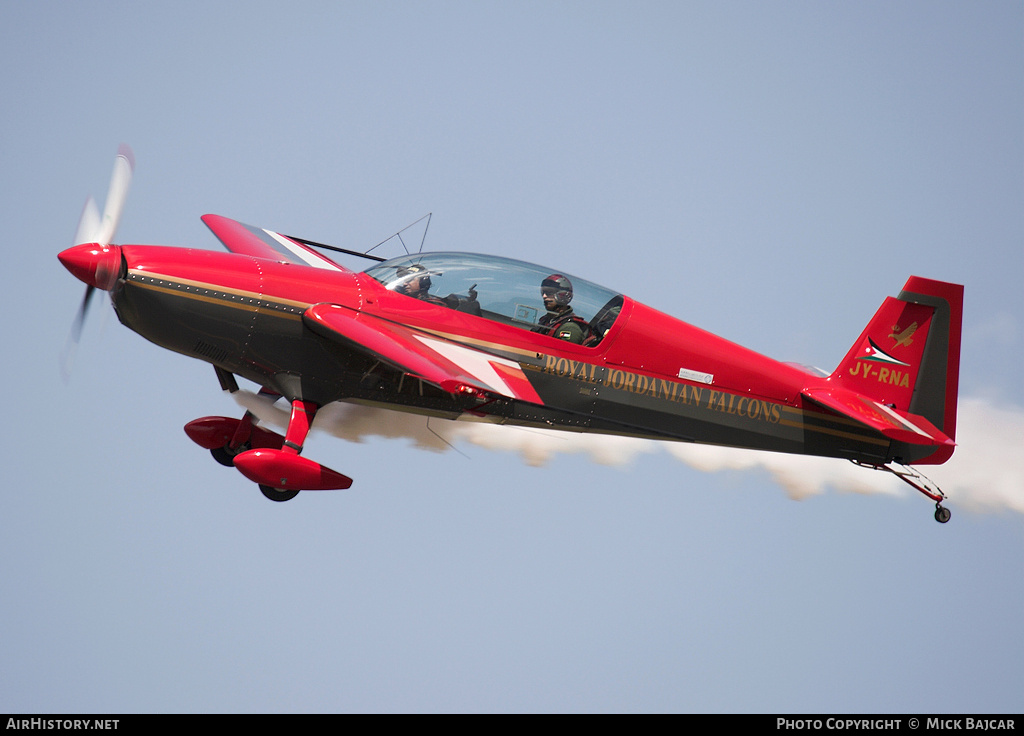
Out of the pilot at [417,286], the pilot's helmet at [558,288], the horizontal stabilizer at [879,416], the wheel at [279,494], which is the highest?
the pilot's helmet at [558,288]

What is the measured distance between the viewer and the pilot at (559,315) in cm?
1280

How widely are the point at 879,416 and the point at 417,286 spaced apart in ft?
18.8

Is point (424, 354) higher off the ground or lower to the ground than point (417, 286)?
lower

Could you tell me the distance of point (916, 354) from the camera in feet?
45.9

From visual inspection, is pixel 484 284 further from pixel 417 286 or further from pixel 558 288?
pixel 558 288

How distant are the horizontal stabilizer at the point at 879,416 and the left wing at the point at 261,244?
609cm

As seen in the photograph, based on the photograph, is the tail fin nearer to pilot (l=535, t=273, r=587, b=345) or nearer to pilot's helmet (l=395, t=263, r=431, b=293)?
pilot (l=535, t=273, r=587, b=345)

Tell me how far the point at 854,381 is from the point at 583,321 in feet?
12.0

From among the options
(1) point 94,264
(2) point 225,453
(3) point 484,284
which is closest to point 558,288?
(3) point 484,284

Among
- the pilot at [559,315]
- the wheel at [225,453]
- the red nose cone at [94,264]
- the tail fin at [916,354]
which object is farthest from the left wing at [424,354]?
the tail fin at [916,354]

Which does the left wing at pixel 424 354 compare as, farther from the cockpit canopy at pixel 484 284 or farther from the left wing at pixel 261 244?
the left wing at pixel 261 244

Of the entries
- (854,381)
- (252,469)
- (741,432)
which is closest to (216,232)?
(252,469)

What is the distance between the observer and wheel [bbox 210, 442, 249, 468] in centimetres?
1337

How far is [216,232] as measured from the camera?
14.8 meters
